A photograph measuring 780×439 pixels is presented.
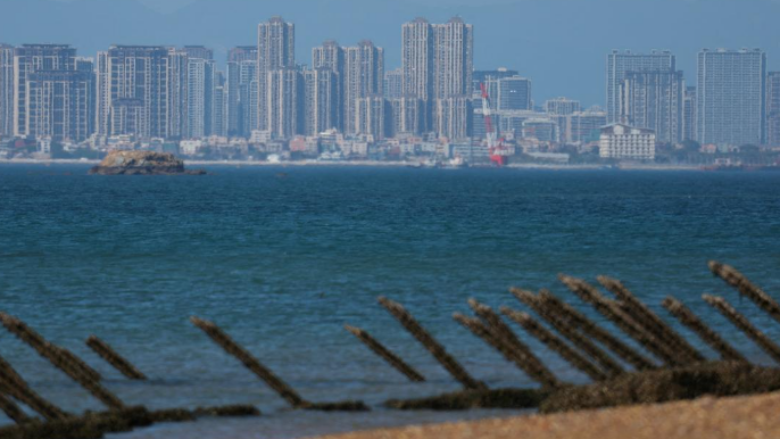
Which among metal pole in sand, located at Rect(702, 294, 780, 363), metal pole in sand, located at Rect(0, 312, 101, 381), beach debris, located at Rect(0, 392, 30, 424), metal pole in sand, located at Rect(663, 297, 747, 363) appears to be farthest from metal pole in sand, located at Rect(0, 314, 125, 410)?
metal pole in sand, located at Rect(702, 294, 780, 363)

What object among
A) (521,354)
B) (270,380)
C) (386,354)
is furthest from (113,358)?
(521,354)

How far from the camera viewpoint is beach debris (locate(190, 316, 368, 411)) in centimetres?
1992

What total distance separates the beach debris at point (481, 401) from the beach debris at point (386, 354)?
36.8 inches

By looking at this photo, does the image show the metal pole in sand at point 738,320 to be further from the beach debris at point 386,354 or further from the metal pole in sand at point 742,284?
the beach debris at point 386,354

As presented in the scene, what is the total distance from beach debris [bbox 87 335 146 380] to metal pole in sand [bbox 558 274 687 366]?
6.85 meters

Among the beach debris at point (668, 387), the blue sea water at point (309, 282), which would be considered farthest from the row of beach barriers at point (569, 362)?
the blue sea water at point (309, 282)

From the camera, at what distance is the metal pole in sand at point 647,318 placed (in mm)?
18922

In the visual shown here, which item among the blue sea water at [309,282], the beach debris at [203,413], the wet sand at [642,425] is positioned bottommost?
the blue sea water at [309,282]

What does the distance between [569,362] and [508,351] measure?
864 mm

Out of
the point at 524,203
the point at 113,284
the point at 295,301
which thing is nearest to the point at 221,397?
the point at 295,301

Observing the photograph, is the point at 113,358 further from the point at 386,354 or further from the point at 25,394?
the point at 386,354

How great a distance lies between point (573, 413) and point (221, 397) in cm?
630

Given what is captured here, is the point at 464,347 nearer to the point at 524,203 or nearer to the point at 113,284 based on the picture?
the point at 113,284

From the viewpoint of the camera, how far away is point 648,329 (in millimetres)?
19438
